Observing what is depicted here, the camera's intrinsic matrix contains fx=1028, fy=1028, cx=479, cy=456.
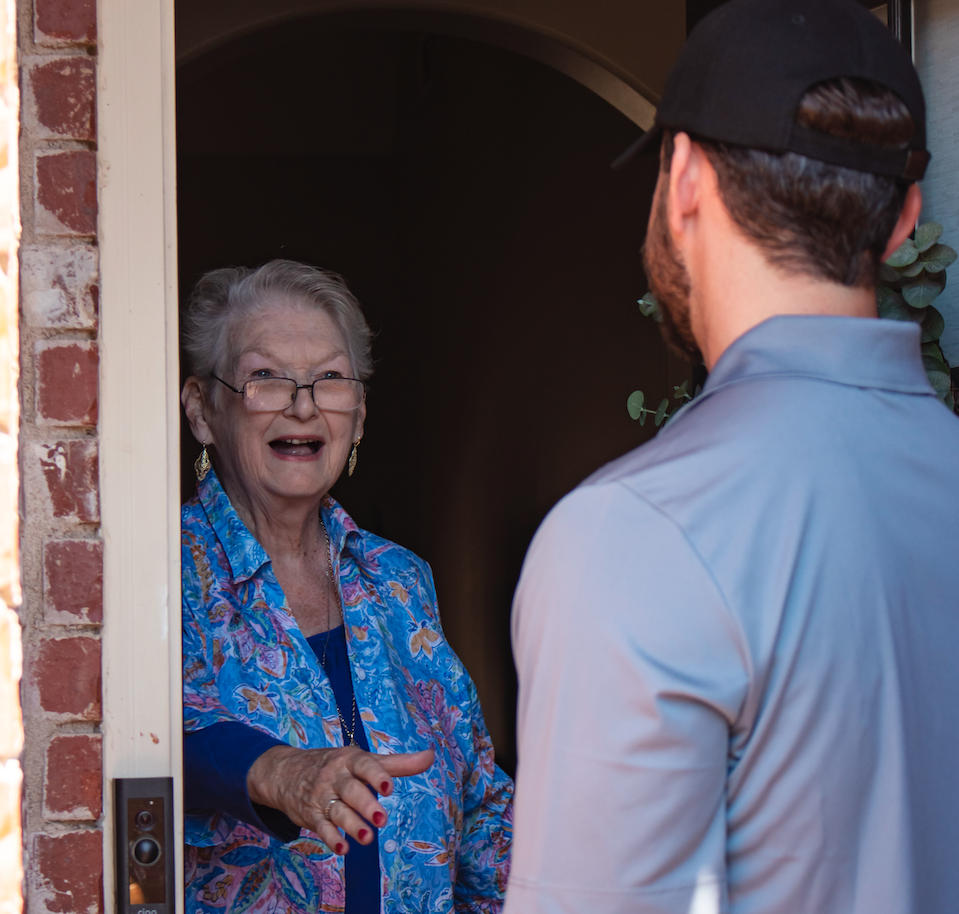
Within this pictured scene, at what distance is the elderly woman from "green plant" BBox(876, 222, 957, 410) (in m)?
1.08

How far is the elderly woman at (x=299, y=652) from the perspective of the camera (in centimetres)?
175

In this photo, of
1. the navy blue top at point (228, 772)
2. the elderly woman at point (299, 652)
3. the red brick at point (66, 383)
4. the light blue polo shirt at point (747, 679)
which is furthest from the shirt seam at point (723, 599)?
the navy blue top at point (228, 772)

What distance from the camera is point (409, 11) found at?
321 centimetres

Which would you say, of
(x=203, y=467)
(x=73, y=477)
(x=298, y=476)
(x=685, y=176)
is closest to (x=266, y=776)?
(x=73, y=477)

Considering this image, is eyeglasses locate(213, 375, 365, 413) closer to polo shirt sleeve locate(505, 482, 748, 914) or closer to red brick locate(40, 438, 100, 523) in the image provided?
red brick locate(40, 438, 100, 523)

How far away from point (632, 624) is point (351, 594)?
1538 millimetres

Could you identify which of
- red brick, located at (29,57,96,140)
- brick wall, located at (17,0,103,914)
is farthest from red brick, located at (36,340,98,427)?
red brick, located at (29,57,96,140)

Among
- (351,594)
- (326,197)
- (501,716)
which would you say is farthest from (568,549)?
(326,197)

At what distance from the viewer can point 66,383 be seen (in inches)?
46.6

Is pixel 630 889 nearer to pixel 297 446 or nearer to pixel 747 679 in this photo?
pixel 747 679

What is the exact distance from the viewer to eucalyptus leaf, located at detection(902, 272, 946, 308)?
1.71 meters

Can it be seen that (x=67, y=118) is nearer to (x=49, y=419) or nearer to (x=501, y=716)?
(x=49, y=419)

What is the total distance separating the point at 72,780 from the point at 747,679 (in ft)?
2.73

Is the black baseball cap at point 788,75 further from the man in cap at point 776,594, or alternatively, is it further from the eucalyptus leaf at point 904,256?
the eucalyptus leaf at point 904,256
